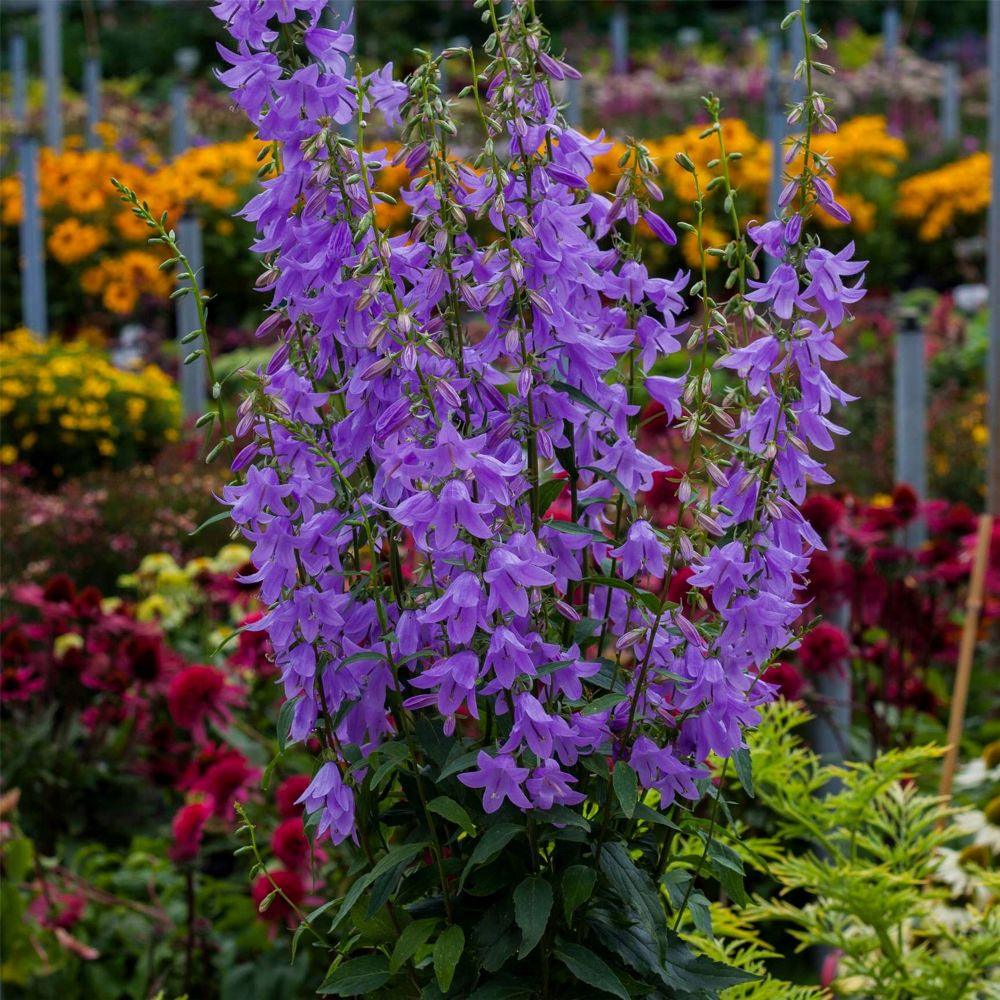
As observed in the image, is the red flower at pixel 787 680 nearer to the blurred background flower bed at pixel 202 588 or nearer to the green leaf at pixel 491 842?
the blurred background flower bed at pixel 202 588

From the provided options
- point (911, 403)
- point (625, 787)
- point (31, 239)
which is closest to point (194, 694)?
point (625, 787)

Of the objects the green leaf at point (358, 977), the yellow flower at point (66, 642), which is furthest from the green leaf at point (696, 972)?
the yellow flower at point (66, 642)

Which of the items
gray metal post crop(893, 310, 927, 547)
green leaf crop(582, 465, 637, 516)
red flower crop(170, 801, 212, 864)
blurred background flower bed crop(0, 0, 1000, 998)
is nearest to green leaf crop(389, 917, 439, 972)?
blurred background flower bed crop(0, 0, 1000, 998)

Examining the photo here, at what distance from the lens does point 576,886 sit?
52.9 inches

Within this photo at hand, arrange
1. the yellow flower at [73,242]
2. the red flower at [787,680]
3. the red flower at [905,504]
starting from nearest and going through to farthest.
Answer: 1. the red flower at [787,680]
2. the red flower at [905,504]
3. the yellow flower at [73,242]

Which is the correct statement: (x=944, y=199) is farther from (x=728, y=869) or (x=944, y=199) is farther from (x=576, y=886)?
(x=576, y=886)

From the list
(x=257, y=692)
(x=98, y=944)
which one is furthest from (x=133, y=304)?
(x=98, y=944)

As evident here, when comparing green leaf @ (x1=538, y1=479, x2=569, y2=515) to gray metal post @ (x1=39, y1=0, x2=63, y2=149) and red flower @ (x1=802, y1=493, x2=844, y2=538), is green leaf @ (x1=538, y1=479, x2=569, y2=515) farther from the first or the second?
gray metal post @ (x1=39, y1=0, x2=63, y2=149)

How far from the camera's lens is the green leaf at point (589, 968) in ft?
4.39

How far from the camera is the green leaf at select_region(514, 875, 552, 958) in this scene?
4.20ft

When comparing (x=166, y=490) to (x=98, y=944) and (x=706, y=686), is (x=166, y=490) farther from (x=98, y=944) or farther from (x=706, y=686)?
(x=706, y=686)

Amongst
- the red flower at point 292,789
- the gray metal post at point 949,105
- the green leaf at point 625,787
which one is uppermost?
the gray metal post at point 949,105

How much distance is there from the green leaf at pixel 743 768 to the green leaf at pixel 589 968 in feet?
0.72

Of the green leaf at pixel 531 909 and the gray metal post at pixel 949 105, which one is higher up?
the gray metal post at pixel 949 105
